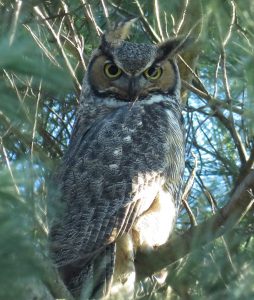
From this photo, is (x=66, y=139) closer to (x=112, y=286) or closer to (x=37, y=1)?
(x=112, y=286)

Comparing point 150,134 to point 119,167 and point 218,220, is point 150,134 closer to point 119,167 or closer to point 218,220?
point 119,167

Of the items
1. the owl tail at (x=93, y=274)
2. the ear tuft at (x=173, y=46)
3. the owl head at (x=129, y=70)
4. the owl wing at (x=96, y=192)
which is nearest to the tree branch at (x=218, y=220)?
the owl tail at (x=93, y=274)

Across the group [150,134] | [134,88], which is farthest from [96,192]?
[134,88]

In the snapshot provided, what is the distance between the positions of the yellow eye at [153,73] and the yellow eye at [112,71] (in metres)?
0.13

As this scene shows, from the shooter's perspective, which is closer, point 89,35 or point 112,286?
point 112,286

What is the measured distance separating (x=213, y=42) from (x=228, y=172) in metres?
0.67

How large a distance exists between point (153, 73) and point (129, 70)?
0.14 metres

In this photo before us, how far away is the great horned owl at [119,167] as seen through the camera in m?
2.23

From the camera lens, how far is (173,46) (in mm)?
2809

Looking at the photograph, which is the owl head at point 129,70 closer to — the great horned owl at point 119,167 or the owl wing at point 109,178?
the great horned owl at point 119,167

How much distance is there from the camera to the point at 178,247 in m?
1.78

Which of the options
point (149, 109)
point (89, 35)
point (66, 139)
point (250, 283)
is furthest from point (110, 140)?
point (250, 283)

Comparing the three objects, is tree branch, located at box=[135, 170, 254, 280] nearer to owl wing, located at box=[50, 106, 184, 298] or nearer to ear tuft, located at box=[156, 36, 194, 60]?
owl wing, located at box=[50, 106, 184, 298]

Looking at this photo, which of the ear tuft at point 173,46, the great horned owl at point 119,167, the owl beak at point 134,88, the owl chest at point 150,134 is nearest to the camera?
the great horned owl at point 119,167
